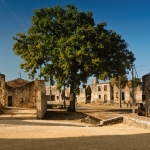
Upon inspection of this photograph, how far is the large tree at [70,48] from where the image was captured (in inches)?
A: 1183

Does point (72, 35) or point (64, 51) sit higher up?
point (72, 35)

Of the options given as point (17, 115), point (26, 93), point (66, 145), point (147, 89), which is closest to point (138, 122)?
point (66, 145)

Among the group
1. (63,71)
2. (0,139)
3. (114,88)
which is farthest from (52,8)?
(114,88)

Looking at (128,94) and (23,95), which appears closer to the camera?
(23,95)

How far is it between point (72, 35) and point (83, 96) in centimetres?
5130

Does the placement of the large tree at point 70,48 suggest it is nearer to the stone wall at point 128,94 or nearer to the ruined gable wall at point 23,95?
the ruined gable wall at point 23,95

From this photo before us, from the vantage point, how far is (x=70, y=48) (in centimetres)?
2944

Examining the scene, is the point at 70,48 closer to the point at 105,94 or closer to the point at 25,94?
the point at 25,94

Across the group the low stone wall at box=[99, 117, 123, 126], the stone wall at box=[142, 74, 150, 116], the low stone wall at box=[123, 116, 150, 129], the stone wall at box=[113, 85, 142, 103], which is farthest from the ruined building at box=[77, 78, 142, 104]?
the low stone wall at box=[123, 116, 150, 129]

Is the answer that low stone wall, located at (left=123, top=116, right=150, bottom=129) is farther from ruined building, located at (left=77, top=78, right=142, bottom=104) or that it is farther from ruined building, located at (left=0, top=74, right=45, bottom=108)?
ruined building, located at (left=77, top=78, right=142, bottom=104)

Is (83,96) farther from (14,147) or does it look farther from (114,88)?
(14,147)

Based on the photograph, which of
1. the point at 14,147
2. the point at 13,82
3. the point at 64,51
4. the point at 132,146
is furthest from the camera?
the point at 13,82

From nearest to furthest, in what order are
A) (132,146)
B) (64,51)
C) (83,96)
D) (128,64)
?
(132,146) → (64,51) → (128,64) → (83,96)

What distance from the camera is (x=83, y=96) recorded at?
80.7m
